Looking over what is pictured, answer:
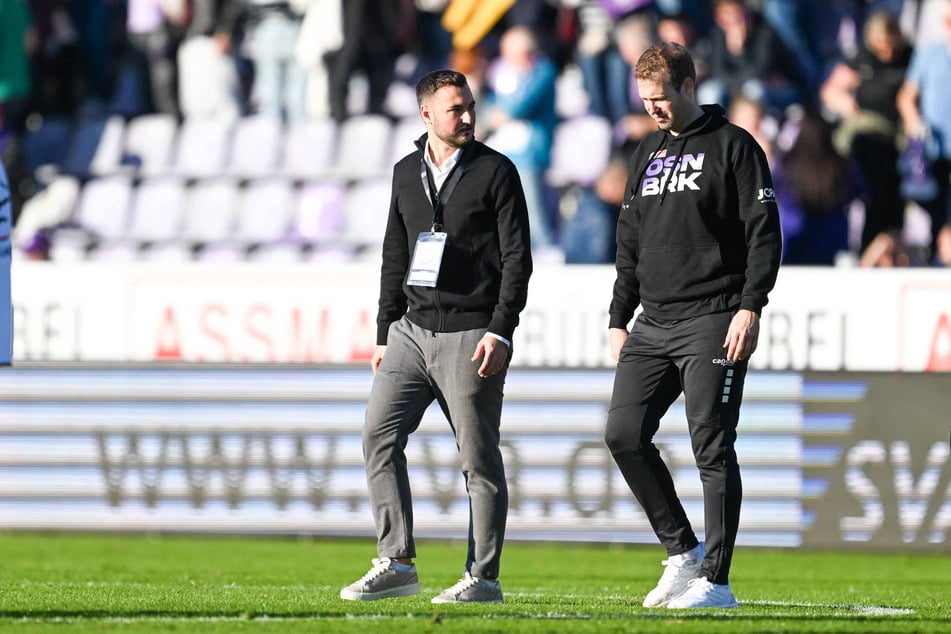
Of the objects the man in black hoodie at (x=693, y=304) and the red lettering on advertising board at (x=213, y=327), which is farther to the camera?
the red lettering on advertising board at (x=213, y=327)

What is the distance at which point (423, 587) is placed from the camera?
8391 mm

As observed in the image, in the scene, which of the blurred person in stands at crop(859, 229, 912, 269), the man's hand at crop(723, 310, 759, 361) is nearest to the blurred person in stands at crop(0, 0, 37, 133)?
the blurred person in stands at crop(859, 229, 912, 269)

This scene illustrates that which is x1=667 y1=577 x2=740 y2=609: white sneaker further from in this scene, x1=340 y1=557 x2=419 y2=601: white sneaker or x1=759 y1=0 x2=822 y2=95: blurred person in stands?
x1=759 y1=0 x2=822 y2=95: blurred person in stands

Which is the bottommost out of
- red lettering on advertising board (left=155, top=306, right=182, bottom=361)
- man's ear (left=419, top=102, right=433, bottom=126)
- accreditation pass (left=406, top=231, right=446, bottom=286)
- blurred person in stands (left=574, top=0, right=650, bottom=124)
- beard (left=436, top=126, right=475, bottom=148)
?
red lettering on advertising board (left=155, top=306, right=182, bottom=361)

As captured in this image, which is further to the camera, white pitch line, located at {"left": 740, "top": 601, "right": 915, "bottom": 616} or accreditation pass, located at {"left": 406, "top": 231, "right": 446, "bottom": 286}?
white pitch line, located at {"left": 740, "top": 601, "right": 915, "bottom": 616}

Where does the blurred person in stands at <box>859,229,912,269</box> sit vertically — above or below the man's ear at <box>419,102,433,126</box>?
below

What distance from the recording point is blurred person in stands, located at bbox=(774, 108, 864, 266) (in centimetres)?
1410

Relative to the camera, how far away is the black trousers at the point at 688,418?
6.61m

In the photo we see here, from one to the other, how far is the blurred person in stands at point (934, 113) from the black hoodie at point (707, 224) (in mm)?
8165

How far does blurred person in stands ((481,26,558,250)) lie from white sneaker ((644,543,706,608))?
7.98 meters

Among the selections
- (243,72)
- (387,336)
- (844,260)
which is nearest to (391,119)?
(243,72)

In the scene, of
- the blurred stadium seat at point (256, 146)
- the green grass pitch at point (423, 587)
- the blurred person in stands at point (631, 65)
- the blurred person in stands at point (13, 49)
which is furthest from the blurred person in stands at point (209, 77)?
the green grass pitch at point (423, 587)

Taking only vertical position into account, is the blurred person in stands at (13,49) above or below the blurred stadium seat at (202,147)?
above

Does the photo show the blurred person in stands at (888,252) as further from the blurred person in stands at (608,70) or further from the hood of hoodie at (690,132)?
the hood of hoodie at (690,132)
